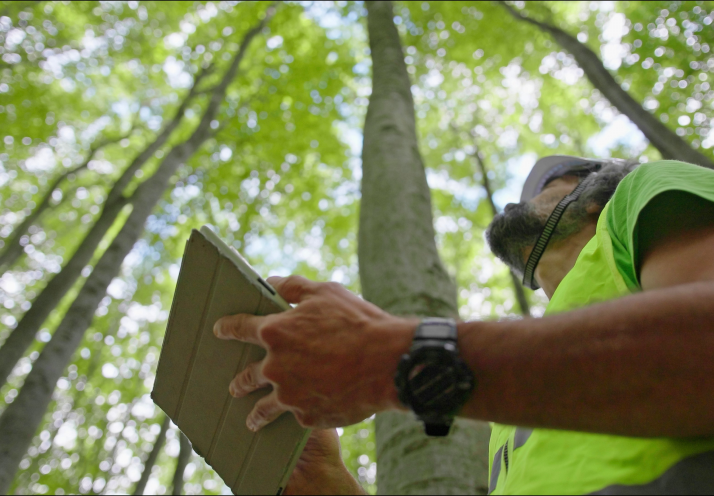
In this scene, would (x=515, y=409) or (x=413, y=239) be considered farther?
(x=413, y=239)

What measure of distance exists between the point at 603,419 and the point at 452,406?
0.75 feet

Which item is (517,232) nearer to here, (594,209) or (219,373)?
(594,209)

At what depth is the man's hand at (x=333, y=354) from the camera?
0.82m

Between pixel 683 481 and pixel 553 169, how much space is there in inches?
80.0

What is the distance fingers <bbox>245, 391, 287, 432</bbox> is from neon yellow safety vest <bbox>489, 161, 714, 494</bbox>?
0.52 m

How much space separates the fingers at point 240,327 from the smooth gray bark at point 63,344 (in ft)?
11.7

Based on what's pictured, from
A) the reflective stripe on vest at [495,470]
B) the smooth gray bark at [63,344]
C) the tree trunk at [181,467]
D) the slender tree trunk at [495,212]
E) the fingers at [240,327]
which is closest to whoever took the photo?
the fingers at [240,327]

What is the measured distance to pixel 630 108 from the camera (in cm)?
509

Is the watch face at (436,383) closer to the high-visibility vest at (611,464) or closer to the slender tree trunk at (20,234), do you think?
the high-visibility vest at (611,464)

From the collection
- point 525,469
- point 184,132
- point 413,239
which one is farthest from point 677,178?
point 184,132

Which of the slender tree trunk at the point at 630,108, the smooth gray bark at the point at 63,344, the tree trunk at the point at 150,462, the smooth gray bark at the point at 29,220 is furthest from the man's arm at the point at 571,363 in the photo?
the smooth gray bark at the point at 29,220

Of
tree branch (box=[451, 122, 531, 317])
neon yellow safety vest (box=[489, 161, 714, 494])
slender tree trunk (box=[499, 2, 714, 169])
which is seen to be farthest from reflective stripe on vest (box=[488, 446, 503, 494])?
tree branch (box=[451, 122, 531, 317])

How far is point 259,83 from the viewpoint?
9.29 m

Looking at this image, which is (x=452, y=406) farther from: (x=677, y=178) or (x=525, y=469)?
(x=677, y=178)
